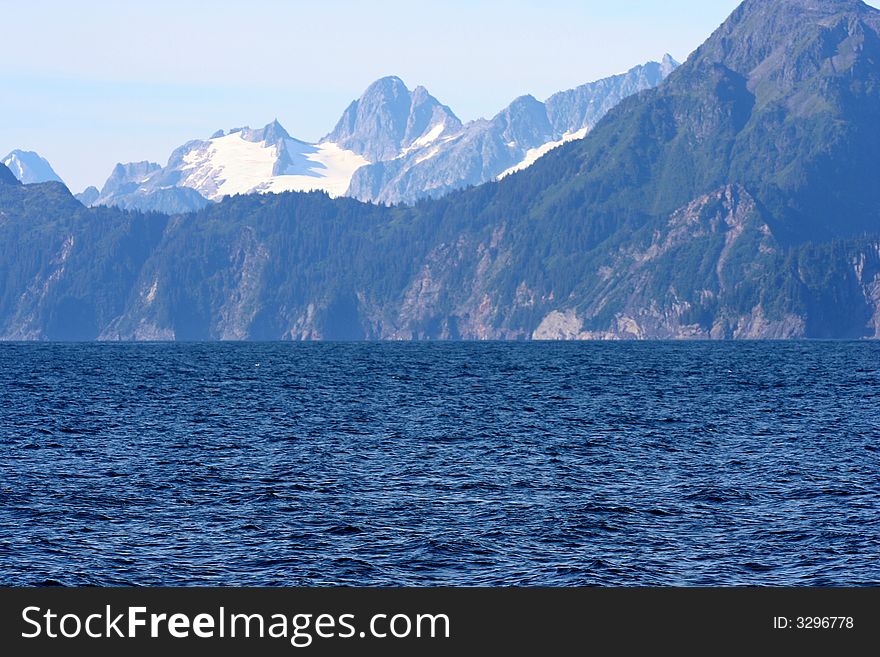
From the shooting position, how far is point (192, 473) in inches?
2896

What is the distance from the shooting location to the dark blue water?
4975 centimetres

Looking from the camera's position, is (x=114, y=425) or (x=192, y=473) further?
(x=114, y=425)

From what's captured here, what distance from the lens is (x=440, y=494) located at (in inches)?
2623

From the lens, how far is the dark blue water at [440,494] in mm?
49750

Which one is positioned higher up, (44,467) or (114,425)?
(114,425)

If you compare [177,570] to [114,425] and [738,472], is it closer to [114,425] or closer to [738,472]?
[738,472]

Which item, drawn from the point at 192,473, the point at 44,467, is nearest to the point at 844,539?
the point at 192,473
